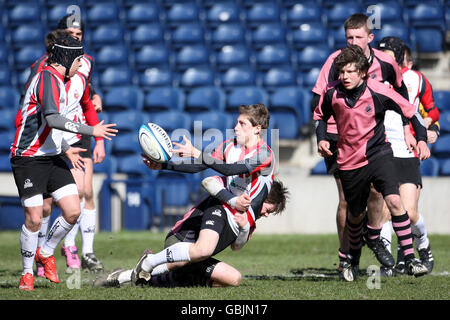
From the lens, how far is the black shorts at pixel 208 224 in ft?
18.5

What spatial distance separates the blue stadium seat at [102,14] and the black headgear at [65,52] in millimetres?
9966

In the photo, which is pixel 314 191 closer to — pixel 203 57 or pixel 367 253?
pixel 367 253

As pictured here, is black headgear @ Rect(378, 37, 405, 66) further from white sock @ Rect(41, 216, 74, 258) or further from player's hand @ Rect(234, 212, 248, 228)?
white sock @ Rect(41, 216, 74, 258)

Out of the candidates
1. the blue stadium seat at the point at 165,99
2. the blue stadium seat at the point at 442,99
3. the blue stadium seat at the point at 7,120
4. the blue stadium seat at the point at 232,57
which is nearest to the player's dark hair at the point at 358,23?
the blue stadium seat at the point at 442,99

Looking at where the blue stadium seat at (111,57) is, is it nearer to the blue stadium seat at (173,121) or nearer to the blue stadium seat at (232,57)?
the blue stadium seat at (232,57)

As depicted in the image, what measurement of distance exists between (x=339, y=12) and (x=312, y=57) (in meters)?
1.27

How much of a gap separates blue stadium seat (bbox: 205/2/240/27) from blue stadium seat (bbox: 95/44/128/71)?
1.83 meters

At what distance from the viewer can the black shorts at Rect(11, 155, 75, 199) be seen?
584 centimetres

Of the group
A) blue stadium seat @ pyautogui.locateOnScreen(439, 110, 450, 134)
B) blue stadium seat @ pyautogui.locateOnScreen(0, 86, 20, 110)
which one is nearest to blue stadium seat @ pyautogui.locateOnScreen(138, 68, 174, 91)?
blue stadium seat @ pyautogui.locateOnScreen(0, 86, 20, 110)

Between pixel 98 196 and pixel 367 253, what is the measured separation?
4.64m

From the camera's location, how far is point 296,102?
13.1m

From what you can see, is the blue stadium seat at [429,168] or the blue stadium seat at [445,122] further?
the blue stadium seat at [445,122]
